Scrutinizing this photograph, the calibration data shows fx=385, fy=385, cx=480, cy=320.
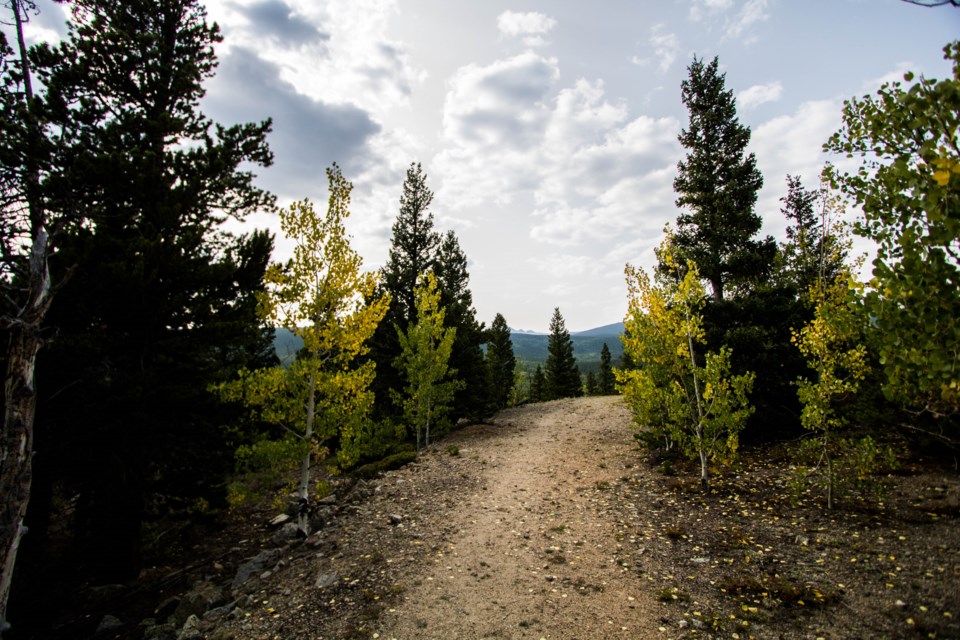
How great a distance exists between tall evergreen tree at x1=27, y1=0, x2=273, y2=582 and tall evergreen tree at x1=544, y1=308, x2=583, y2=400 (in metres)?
42.1

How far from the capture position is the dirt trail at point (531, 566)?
627cm

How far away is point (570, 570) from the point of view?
788 centimetres

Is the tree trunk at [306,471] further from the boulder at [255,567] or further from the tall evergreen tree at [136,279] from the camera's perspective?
the tall evergreen tree at [136,279]

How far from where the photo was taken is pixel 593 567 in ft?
26.1

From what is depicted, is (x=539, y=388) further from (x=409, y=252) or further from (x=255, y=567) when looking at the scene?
(x=255, y=567)

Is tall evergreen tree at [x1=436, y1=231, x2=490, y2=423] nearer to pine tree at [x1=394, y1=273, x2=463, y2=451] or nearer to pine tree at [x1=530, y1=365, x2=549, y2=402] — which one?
pine tree at [x1=394, y1=273, x2=463, y2=451]

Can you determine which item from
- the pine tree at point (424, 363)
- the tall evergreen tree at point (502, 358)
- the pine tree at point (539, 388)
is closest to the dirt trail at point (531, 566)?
the pine tree at point (424, 363)

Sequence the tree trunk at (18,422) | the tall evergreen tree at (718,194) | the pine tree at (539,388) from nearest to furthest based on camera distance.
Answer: the tree trunk at (18,422), the tall evergreen tree at (718,194), the pine tree at (539,388)

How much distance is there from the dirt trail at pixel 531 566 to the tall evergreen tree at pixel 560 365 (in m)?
34.2

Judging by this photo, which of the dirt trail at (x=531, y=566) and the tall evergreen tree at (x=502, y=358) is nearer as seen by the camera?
the dirt trail at (x=531, y=566)

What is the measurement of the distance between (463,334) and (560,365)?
29308 mm

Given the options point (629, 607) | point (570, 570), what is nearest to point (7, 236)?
point (570, 570)

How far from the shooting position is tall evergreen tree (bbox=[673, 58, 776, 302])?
54.2 ft

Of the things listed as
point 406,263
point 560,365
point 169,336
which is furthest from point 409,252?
point 560,365
